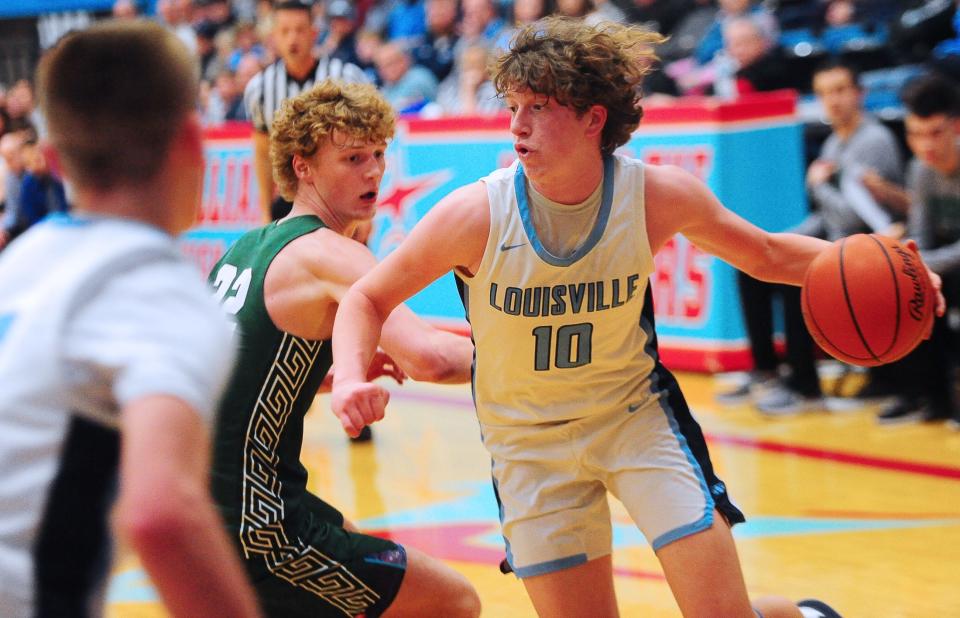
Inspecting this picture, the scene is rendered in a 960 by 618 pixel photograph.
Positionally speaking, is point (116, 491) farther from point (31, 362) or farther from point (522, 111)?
point (522, 111)

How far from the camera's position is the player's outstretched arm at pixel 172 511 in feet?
5.22

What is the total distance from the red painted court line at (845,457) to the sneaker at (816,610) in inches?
91.7

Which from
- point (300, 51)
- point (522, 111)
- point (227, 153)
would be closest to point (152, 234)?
point (522, 111)

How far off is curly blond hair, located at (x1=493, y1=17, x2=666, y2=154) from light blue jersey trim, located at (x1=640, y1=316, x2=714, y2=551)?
1.86 feet

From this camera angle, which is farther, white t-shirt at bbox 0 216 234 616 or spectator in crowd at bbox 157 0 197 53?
spectator in crowd at bbox 157 0 197 53

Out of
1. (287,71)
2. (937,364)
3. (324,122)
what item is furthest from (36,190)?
(324,122)

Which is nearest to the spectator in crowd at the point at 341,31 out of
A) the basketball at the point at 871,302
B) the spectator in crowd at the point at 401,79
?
the spectator in crowd at the point at 401,79

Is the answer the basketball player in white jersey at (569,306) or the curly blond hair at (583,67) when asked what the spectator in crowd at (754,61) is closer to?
the curly blond hair at (583,67)

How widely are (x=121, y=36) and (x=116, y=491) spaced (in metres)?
0.62

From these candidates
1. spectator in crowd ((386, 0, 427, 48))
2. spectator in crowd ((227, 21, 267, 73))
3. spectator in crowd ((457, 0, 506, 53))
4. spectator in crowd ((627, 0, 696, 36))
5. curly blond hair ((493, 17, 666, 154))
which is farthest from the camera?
spectator in crowd ((227, 21, 267, 73))

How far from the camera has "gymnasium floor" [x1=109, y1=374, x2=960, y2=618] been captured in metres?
4.88

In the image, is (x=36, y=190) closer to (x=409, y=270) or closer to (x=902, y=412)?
(x=902, y=412)

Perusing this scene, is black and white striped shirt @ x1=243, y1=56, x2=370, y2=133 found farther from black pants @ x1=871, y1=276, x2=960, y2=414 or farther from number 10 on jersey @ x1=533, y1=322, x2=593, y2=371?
number 10 on jersey @ x1=533, y1=322, x2=593, y2=371

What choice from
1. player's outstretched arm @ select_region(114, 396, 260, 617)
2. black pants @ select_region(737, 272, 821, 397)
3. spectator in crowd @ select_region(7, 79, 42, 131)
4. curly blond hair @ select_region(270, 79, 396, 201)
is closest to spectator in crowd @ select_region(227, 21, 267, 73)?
spectator in crowd @ select_region(7, 79, 42, 131)
